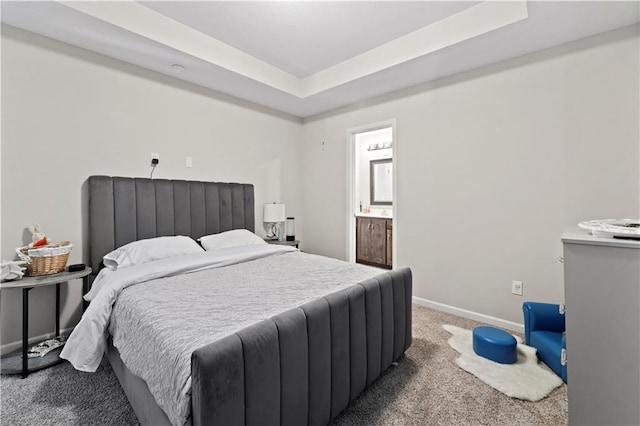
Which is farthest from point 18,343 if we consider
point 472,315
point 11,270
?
point 472,315

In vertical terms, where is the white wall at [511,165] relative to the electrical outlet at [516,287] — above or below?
above

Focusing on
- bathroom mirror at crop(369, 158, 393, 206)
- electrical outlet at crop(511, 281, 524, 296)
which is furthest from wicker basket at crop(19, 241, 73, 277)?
bathroom mirror at crop(369, 158, 393, 206)

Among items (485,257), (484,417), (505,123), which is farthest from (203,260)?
(505,123)

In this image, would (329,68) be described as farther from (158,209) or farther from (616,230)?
(616,230)

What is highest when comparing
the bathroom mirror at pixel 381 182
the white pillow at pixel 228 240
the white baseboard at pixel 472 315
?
the bathroom mirror at pixel 381 182

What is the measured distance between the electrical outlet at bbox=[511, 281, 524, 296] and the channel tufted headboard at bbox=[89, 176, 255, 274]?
287 centimetres

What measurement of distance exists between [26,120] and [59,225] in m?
0.85

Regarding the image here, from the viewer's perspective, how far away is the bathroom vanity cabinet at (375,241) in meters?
4.82

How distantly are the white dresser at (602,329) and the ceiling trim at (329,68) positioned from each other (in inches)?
73.6

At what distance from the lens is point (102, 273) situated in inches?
87.6

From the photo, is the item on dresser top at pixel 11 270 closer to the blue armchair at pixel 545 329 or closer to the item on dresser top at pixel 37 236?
the item on dresser top at pixel 37 236

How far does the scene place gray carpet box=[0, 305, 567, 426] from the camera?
1533mm

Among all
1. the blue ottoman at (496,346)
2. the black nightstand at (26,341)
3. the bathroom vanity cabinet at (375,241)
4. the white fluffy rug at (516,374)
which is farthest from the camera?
the bathroom vanity cabinet at (375,241)

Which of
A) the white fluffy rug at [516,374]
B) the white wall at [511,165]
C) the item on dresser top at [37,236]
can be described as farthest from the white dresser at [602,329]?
the item on dresser top at [37,236]
